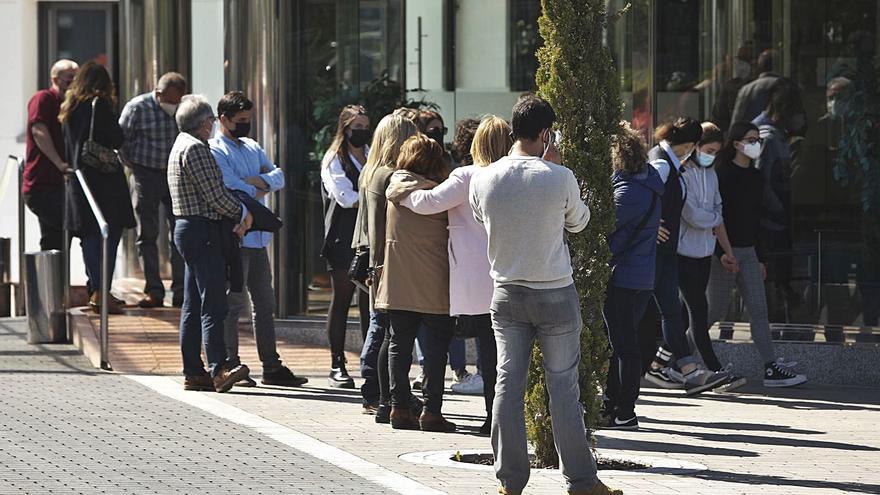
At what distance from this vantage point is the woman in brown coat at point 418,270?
965 centimetres

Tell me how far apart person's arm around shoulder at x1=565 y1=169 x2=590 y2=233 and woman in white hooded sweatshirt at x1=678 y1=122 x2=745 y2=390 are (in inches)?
168

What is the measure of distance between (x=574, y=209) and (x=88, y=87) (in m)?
7.12

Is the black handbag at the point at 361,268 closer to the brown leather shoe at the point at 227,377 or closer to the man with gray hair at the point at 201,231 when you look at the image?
the man with gray hair at the point at 201,231

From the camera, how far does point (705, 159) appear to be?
11.8 m

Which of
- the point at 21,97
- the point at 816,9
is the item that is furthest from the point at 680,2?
the point at 21,97

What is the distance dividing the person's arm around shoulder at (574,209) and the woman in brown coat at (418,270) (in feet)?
6.72

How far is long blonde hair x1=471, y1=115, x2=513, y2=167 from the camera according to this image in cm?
877

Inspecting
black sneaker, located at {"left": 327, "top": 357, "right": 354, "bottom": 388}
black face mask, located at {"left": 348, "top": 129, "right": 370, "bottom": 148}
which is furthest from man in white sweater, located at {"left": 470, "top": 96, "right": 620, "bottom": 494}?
black sneaker, located at {"left": 327, "top": 357, "right": 354, "bottom": 388}

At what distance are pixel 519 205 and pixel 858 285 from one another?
593 cm

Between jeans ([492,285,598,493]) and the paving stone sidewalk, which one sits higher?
jeans ([492,285,598,493])

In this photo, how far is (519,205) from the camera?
7457mm

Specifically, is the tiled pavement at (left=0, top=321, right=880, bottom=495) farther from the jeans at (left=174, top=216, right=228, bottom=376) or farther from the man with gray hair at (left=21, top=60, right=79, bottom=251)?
the man with gray hair at (left=21, top=60, right=79, bottom=251)

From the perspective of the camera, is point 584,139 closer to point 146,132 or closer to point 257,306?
point 257,306

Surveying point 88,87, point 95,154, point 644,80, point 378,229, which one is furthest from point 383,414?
point 88,87
